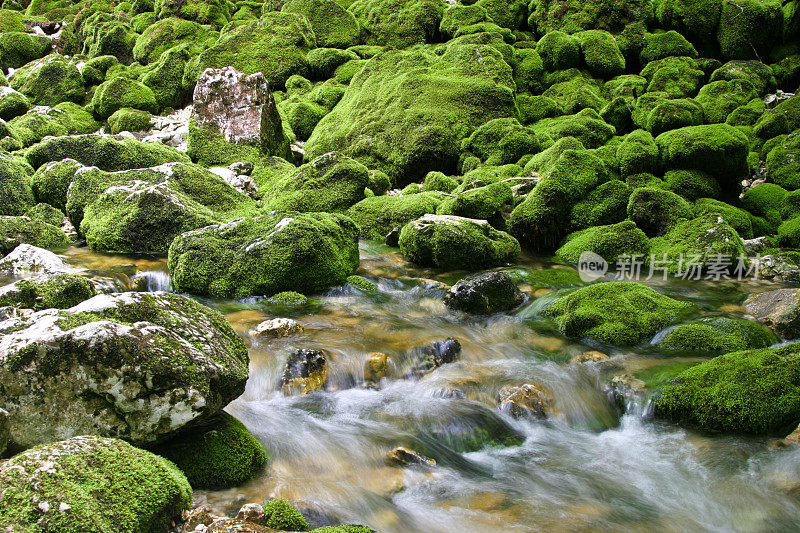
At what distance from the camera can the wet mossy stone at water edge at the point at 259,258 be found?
8.76m

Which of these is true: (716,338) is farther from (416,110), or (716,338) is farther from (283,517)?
(416,110)

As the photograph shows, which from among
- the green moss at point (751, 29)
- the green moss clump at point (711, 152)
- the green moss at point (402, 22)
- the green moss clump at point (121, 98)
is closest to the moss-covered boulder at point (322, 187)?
the green moss clump at point (711, 152)

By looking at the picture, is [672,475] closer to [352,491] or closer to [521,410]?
[521,410]

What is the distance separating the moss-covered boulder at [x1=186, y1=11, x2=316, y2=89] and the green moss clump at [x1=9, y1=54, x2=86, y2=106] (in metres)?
5.92

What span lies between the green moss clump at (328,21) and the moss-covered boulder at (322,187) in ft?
47.4

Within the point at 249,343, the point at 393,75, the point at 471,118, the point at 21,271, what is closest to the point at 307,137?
the point at 393,75

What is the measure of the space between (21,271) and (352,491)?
7.19 m

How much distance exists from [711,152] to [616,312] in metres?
7.60

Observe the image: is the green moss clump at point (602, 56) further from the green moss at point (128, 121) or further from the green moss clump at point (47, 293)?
the green moss clump at point (47, 293)

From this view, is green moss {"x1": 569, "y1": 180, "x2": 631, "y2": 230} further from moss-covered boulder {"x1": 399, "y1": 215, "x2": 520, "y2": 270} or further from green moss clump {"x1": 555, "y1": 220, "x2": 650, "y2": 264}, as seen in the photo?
moss-covered boulder {"x1": 399, "y1": 215, "x2": 520, "y2": 270}

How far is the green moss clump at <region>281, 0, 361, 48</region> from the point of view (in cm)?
2617

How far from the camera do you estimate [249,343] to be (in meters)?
6.82

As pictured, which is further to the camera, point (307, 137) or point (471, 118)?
point (307, 137)

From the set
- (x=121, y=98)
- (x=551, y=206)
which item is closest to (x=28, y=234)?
(x=551, y=206)
